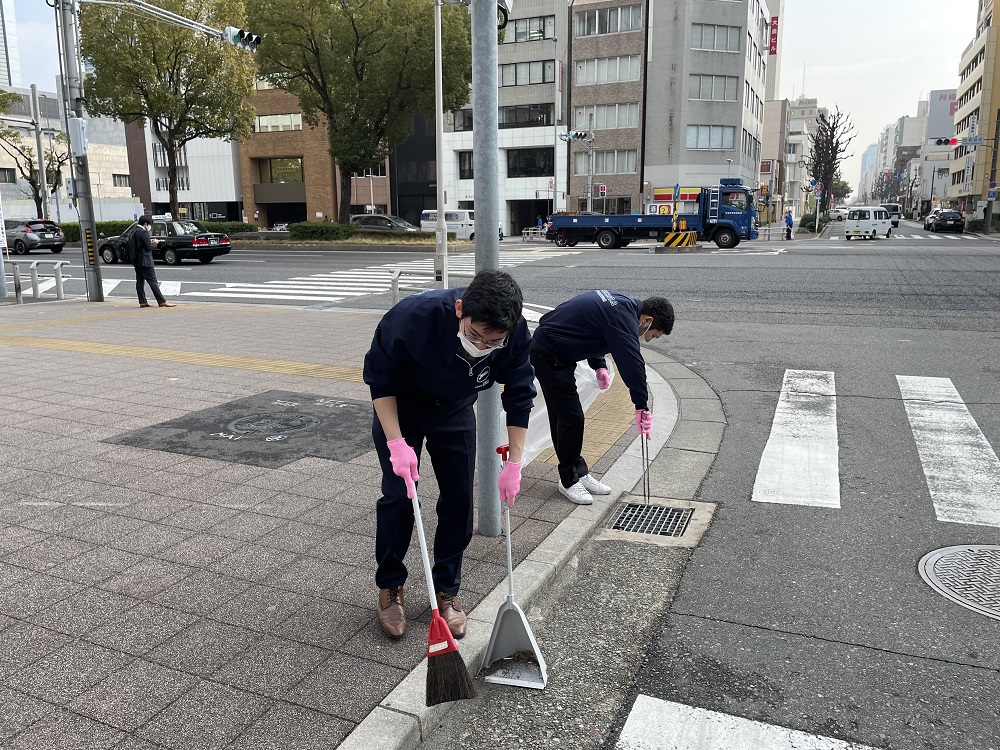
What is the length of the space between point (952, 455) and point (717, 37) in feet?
180

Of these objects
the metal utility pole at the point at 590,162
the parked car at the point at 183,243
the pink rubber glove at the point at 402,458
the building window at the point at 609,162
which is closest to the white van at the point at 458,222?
the metal utility pole at the point at 590,162

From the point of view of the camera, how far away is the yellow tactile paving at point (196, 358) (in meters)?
8.90

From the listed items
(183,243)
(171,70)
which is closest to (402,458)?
(183,243)

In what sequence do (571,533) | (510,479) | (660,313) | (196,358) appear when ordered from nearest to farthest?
1. (510,479)
2. (571,533)
3. (660,313)
4. (196,358)

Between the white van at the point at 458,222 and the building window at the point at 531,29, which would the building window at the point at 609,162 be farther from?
the white van at the point at 458,222

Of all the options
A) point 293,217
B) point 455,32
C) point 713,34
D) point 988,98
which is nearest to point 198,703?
point 455,32

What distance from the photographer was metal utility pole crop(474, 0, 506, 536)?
4070 mm

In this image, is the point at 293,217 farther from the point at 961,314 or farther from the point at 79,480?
the point at 79,480

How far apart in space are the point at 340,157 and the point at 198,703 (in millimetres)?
35844

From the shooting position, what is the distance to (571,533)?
4.56 metres

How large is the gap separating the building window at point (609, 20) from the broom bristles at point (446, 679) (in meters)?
57.2

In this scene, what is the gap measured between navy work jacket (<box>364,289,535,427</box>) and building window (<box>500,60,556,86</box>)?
5582 cm

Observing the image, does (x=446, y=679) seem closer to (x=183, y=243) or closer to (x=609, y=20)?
(x=183, y=243)

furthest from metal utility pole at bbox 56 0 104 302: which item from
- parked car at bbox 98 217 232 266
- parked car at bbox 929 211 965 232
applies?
parked car at bbox 929 211 965 232
